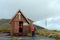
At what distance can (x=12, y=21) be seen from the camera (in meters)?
42.6

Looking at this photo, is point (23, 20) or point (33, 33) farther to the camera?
point (23, 20)

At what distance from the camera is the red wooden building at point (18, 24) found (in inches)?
1670

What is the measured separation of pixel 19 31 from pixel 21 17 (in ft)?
7.89

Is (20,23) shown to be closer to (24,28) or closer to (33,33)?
(24,28)

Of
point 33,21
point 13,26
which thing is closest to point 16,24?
point 13,26

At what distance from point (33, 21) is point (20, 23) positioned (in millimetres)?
2321

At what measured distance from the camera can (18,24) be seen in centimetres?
4259

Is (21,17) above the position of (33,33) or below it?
above

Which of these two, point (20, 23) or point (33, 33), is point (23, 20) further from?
point (33, 33)

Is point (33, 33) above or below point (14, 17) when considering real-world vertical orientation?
below

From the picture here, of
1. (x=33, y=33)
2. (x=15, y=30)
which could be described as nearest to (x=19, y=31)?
(x=15, y=30)

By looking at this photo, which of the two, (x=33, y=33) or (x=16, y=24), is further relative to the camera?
(x=16, y=24)

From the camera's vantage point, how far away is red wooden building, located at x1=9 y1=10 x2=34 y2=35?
4241 centimetres

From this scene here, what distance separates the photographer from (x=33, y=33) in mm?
38062
